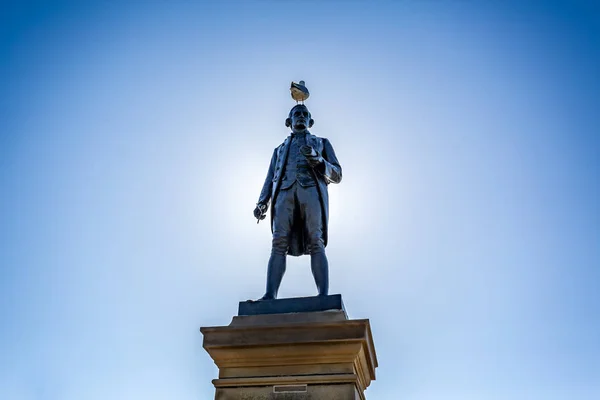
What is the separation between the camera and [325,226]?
8.72m

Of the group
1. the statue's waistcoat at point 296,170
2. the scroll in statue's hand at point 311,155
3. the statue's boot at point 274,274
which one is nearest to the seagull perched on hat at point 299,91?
the statue's waistcoat at point 296,170

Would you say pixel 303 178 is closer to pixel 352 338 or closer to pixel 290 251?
pixel 290 251

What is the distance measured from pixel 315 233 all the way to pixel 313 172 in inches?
34.8

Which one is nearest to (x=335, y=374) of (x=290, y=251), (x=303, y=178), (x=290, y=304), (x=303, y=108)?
(x=290, y=304)

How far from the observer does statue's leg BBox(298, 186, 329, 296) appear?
27.0ft

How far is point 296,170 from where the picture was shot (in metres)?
9.02

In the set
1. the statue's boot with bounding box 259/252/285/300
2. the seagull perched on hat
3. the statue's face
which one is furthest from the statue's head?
the statue's boot with bounding box 259/252/285/300

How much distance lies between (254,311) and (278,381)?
2.97 ft

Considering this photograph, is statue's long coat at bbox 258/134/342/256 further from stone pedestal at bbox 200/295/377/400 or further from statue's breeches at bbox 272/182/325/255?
stone pedestal at bbox 200/295/377/400

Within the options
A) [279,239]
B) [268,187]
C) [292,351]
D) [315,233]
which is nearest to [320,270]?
[315,233]

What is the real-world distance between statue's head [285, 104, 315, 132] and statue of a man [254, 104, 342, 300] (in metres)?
0.20

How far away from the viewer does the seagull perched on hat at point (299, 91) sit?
973 cm

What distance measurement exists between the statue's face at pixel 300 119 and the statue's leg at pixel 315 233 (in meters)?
1.11

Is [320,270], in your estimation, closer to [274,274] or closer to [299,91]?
[274,274]
